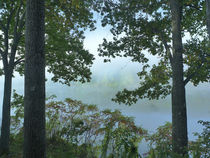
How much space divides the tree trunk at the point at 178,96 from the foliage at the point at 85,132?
1505 millimetres

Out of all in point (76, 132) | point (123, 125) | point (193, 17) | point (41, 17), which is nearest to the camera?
point (41, 17)

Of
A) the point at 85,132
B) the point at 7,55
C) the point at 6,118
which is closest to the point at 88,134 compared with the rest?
the point at 85,132

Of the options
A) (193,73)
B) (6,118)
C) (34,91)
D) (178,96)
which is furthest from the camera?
(6,118)

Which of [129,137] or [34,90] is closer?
[34,90]

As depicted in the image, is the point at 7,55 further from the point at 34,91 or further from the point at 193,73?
the point at 193,73

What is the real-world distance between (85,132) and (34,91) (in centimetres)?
520

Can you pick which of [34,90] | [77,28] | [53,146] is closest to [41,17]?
[34,90]

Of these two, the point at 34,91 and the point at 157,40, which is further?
the point at 157,40

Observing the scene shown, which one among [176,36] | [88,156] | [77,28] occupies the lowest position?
[88,156]

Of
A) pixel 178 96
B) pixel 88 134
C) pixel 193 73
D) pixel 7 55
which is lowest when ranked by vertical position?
pixel 88 134

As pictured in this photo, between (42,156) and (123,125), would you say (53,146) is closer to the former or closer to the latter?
(123,125)

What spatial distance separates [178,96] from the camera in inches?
281

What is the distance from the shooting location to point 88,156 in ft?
26.4

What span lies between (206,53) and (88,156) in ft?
20.6
